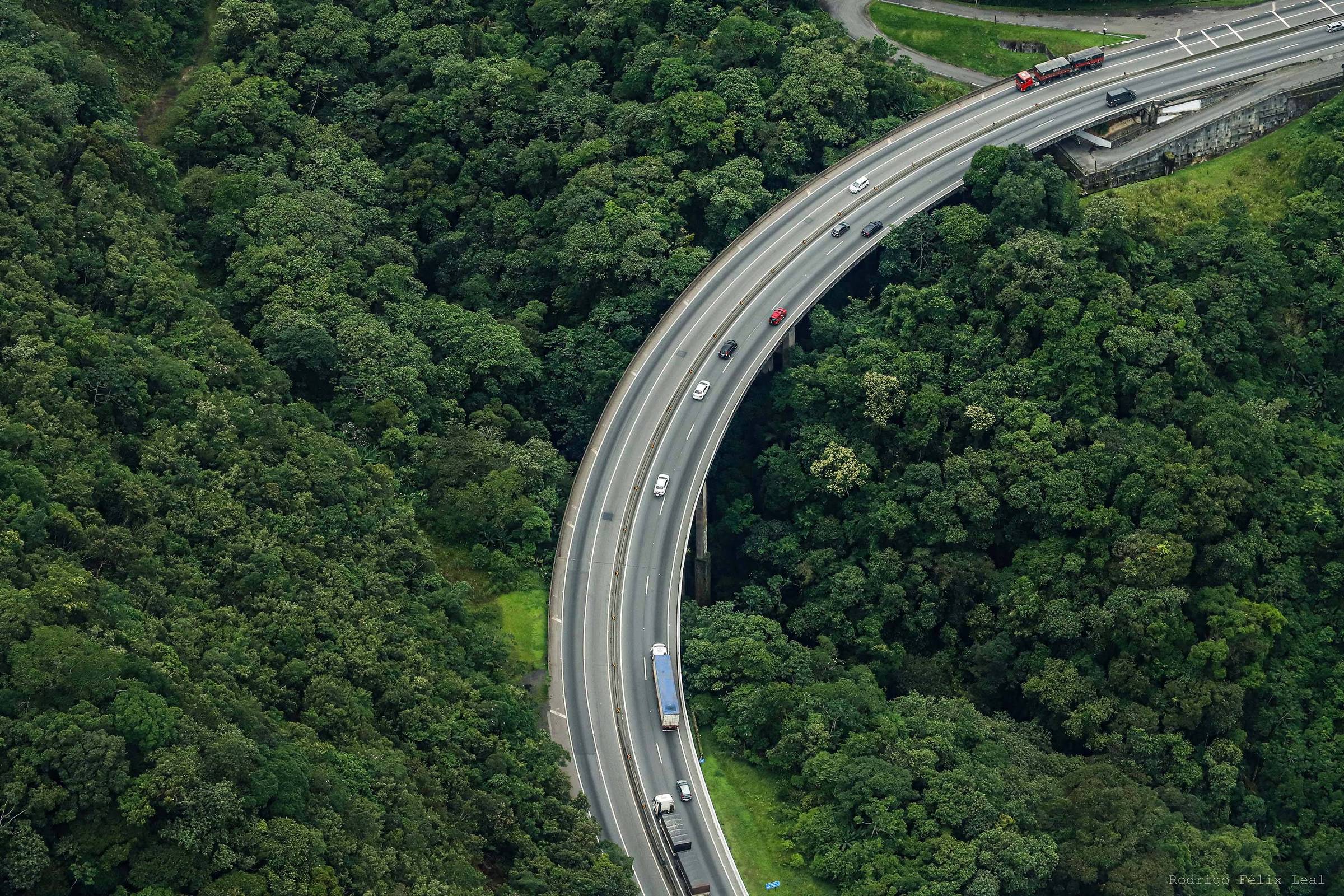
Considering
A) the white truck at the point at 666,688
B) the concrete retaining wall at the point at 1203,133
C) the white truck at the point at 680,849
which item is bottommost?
the white truck at the point at 680,849

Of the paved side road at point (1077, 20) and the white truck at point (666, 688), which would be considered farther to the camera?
the paved side road at point (1077, 20)

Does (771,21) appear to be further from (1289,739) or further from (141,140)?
(1289,739)

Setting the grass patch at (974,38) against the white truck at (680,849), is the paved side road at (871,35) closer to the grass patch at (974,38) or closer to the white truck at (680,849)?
the grass patch at (974,38)

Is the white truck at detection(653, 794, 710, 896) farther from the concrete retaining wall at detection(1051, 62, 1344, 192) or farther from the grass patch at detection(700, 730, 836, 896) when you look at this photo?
the concrete retaining wall at detection(1051, 62, 1344, 192)

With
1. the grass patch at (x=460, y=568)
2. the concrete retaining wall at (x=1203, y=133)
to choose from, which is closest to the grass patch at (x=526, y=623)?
the grass patch at (x=460, y=568)

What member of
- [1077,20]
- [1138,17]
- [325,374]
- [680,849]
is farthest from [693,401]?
[1138,17]
